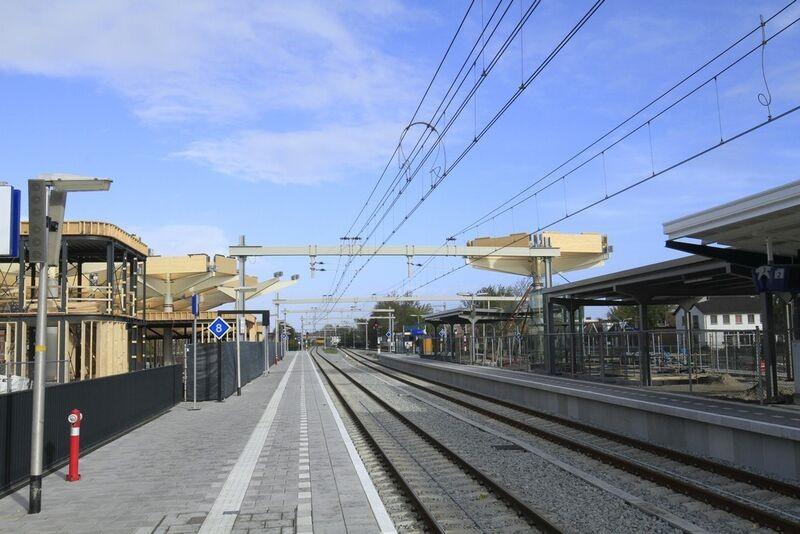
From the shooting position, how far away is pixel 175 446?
13633mm

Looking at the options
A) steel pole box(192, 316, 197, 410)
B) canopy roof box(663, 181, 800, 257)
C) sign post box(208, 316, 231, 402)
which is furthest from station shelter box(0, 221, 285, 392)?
canopy roof box(663, 181, 800, 257)

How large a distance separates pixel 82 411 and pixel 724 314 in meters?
70.9

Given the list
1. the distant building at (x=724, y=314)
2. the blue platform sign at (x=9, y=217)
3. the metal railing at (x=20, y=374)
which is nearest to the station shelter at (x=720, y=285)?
the blue platform sign at (x=9, y=217)

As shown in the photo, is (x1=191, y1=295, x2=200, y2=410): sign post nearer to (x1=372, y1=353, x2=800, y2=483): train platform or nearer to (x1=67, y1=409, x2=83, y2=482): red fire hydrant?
(x1=372, y1=353, x2=800, y2=483): train platform

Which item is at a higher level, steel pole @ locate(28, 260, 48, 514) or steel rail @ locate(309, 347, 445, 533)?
steel pole @ locate(28, 260, 48, 514)

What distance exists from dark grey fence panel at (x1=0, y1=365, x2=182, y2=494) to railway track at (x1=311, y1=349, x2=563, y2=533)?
16.5 feet

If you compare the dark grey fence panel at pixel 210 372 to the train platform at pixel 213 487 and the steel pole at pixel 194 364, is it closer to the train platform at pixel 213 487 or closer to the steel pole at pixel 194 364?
the steel pole at pixel 194 364

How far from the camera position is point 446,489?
32.3ft

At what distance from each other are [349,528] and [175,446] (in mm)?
7165

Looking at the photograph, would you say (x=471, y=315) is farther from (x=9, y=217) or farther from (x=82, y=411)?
(x=9, y=217)

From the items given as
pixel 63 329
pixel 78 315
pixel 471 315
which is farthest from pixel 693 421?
pixel 471 315

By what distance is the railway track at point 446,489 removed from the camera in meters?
7.84

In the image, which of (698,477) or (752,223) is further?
(752,223)

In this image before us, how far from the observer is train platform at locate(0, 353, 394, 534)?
775 cm
